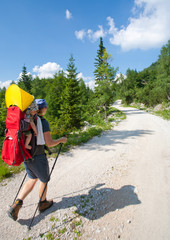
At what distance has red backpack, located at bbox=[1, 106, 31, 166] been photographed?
1.86 m

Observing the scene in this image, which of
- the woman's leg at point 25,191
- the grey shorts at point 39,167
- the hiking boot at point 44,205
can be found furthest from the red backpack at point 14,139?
the hiking boot at point 44,205

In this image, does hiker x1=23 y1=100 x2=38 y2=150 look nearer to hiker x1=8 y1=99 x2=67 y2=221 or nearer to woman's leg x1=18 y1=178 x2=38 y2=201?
hiker x1=8 y1=99 x2=67 y2=221

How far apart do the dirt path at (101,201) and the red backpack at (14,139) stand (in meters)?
1.50

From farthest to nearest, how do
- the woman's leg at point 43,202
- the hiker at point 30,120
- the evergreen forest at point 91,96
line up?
the evergreen forest at point 91,96 < the woman's leg at point 43,202 < the hiker at point 30,120

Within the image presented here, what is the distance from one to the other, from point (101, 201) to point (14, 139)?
245 centimetres

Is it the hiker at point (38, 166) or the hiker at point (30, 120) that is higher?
the hiker at point (30, 120)

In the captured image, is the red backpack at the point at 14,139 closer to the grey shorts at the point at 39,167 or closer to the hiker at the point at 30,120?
the hiker at the point at 30,120

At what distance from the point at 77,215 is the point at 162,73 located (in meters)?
28.4

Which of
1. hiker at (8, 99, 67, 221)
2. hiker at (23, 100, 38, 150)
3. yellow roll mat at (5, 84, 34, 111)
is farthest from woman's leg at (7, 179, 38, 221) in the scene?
yellow roll mat at (5, 84, 34, 111)

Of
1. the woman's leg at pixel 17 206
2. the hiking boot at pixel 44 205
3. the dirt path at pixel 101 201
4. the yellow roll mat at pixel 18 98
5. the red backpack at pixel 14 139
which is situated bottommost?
the dirt path at pixel 101 201

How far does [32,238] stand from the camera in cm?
211

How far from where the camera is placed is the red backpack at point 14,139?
1864 millimetres

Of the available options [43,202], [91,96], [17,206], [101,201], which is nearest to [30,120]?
[17,206]

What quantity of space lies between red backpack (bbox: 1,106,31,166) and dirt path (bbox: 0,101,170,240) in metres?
1.50
